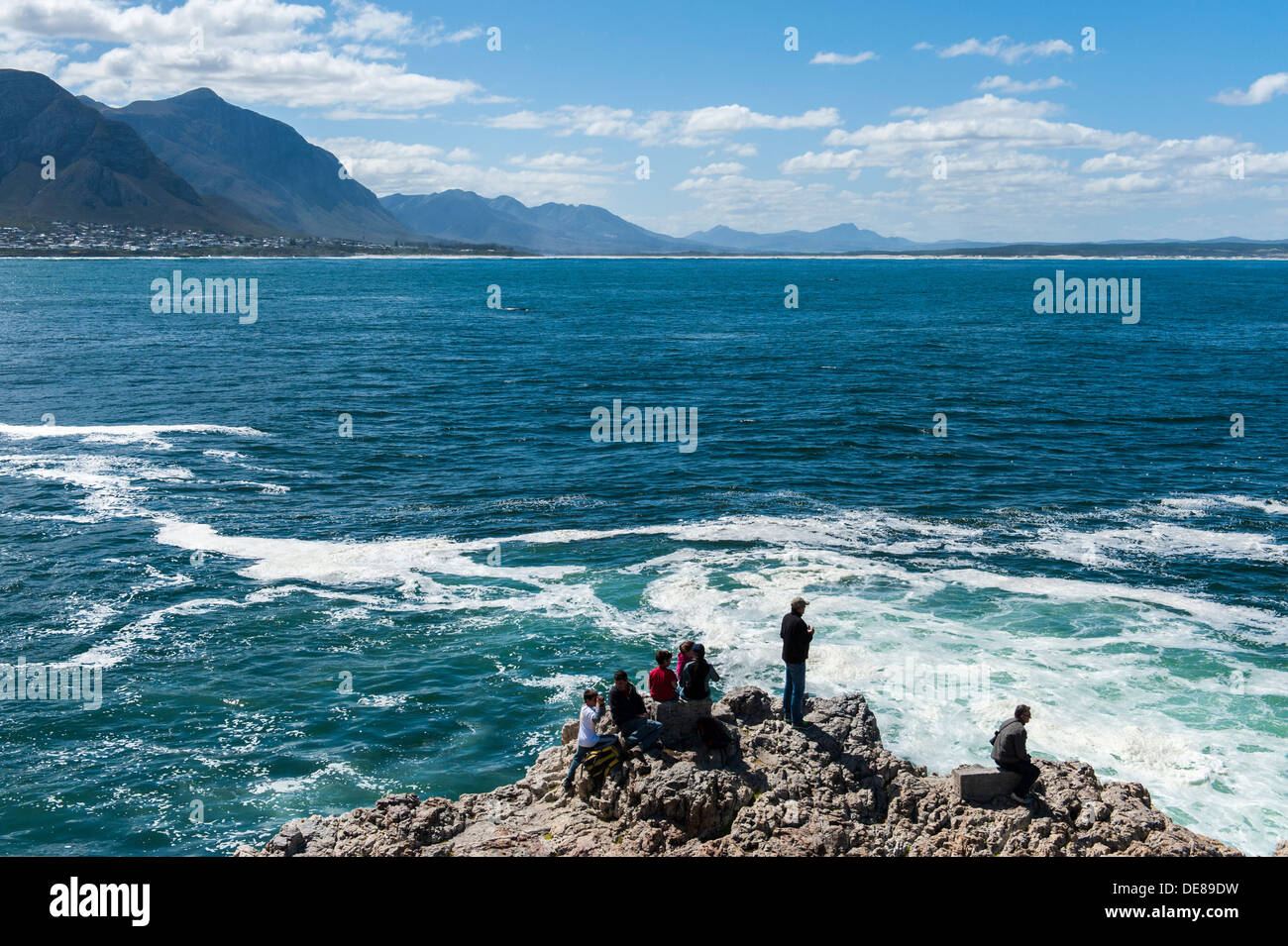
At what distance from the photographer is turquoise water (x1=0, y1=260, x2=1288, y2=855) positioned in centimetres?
2344

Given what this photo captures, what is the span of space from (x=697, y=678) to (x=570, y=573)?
1776 centimetres

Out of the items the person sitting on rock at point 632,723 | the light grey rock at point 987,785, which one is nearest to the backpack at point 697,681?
the person sitting on rock at point 632,723

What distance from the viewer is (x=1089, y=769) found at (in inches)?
744

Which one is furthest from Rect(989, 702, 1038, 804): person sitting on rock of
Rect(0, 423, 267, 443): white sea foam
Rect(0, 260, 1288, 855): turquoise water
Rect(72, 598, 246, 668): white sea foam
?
Rect(0, 423, 267, 443): white sea foam

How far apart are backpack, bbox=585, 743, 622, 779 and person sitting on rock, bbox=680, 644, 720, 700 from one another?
172 cm

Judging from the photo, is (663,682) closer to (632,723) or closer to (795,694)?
(632,723)

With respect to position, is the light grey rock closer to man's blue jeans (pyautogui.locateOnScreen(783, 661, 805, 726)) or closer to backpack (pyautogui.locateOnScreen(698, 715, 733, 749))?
man's blue jeans (pyautogui.locateOnScreen(783, 661, 805, 726))

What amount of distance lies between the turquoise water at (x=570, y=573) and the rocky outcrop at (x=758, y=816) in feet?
12.2

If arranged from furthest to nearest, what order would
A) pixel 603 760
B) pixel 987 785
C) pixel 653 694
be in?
pixel 653 694 → pixel 603 760 → pixel 987 785

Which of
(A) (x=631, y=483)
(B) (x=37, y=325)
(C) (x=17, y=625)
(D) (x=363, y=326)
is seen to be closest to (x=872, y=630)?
(A) (x=631, y=483)

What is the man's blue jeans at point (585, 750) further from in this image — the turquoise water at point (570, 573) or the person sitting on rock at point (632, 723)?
the turquoise water at point (570, 573)

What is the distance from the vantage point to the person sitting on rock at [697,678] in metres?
18.5

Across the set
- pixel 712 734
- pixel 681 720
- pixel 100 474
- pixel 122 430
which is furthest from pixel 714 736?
pixel 122 430

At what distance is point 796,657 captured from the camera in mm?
19438
